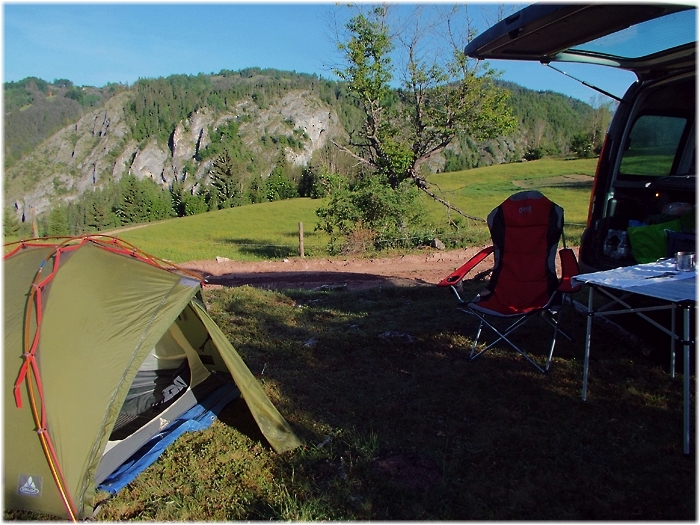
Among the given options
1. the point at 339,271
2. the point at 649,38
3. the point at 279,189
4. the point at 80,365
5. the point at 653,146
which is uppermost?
the point at 649,38

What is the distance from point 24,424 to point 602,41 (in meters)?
4.53

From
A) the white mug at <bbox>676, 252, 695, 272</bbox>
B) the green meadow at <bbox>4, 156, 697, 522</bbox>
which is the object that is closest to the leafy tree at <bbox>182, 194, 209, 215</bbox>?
the green meadow at <bbox>4, 156, 697, 522</bbox>

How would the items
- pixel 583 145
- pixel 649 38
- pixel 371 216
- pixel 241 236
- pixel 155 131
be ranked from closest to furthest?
pixel 649 38, pixel 371 216, pixel 241 236, pixel 583 145, pixel 155 131

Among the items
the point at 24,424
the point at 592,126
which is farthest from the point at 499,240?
the point at 592,126

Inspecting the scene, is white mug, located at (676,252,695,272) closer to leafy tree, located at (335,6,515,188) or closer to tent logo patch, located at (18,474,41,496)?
tent logo patch, located at (18,474,41,496)

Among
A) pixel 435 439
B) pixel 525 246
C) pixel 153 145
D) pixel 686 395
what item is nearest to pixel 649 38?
pixel 525 246

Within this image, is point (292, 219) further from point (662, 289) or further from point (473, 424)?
point (662, 289)

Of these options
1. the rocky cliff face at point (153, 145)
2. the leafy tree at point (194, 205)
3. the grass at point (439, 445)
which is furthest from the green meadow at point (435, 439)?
the rocky cliff face at point (153, 145)

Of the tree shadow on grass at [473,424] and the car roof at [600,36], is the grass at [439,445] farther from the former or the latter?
the car roof at [600,36]

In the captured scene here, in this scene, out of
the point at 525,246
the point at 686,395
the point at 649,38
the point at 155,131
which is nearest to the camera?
the point at 686,395

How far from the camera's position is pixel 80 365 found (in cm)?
285

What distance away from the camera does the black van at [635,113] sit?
3.59 meters

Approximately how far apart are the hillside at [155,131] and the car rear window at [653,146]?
94162mm

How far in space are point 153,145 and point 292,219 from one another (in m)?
96.5
